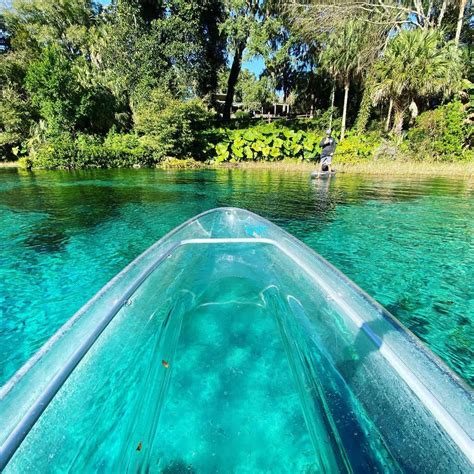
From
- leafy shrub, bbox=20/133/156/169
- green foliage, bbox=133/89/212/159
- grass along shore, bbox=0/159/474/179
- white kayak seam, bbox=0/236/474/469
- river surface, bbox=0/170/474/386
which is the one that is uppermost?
green foliage, bbox=133/89/212/159

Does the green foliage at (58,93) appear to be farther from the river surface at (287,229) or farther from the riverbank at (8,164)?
the river surface at (287,229)

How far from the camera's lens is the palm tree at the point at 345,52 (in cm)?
1473

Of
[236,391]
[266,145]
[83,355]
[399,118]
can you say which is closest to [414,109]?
[399,118]

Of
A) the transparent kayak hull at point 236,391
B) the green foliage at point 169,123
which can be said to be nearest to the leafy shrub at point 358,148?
the green foliage at point 169,123

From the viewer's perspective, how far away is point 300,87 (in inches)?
883

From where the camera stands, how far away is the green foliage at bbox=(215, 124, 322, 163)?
52.9ft

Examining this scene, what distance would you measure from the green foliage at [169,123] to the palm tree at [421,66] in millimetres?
9434

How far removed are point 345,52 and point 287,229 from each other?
581 inches

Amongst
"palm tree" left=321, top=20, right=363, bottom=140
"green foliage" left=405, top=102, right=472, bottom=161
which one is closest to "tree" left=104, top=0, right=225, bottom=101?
"palm tree" left=321, top=20, right=363, bottom=140

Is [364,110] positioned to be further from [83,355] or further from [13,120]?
[13,120]

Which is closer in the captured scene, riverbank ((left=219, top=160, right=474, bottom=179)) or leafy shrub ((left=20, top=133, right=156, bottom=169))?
riverbank ((left=219, top=160, right=474, bottom=179))

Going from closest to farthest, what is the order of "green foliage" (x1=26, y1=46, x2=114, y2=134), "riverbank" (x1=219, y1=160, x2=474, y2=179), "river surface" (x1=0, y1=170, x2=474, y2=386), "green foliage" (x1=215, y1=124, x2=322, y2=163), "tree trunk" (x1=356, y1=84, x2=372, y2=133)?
1. "river surface" (x1=0, y1=170, x2=474, y2=386)
2. "riverbank" (x1=219, y1=160, x2=474, y2=179)
3. "green foliage" (x1=26, y1=46, x2=114, y2=134)
4. "tree trunk" (x1=356, y1=84, x2=372, y2=133)
5. "green foliage" (x1=215, y1=124, x2=322, y2=163)

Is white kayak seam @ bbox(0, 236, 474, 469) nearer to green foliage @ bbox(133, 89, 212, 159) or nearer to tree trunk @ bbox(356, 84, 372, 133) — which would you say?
green foliage @ bbox(133, 89, 212, 159)

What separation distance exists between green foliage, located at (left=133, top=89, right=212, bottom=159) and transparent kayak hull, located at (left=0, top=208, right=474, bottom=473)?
1455cm
